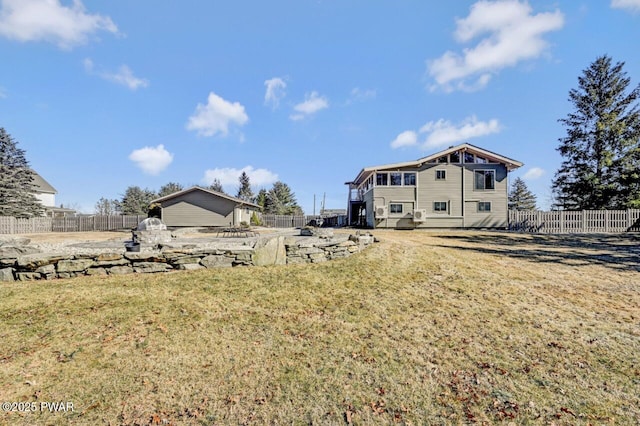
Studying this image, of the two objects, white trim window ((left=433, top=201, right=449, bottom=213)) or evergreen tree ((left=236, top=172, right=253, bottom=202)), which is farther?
evergreen tree ((left=236, top=172, right=253, bottom=202))

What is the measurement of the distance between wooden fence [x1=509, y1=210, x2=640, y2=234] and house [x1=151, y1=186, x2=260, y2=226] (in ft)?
72.9

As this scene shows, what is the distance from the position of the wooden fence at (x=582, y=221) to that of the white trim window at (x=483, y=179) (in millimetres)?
3123

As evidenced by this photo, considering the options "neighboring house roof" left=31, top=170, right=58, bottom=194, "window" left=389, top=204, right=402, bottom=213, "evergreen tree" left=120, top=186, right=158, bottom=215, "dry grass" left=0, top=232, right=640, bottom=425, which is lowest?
"dry grass" left=0, top=232, right=640, bottom=425

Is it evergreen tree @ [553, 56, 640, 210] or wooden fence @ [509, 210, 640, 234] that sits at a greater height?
evergreen tree @ [553, 56, 640, 210]

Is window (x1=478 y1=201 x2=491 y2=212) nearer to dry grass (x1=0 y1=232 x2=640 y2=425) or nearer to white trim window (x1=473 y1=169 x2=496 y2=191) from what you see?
white trim window (x1=473 y1=169 x2=496 y2=191)

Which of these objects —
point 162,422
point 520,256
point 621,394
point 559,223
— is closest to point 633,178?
point 559,223

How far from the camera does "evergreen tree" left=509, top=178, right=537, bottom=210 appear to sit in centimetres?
4131

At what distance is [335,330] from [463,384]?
5.16 ft

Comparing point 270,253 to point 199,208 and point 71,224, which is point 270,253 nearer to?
point 199,208

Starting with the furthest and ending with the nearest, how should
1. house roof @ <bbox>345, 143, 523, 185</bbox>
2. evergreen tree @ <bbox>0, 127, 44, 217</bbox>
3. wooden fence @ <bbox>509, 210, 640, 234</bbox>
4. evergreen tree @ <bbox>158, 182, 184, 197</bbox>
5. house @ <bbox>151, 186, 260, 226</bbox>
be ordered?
1. evergreen tree @ <bbox>158, 182, 184, 197</bbox>
2. house @ <bbox>151, 186, 260, 226</bbox>
3. evergreen tree @ <bbox>0, 127, 44, 217</bbox>
4. house roof @ <bbox>345, 143, 523, 185</bbox>
5. wooden fence @ <bbox>509, 210, 640, 234</bbox>

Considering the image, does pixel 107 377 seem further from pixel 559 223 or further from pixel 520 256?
pixel 559 223

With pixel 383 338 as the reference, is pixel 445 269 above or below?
above

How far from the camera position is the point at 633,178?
22.5m

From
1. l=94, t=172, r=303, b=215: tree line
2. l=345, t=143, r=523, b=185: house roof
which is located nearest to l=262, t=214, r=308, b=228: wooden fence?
l=94, t=172, r=303, b=215: tree line
